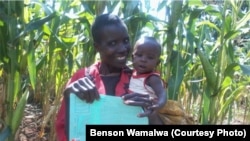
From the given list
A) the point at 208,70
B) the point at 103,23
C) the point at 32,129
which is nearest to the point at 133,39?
the point at 208,70

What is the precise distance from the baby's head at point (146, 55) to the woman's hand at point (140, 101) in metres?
0.14

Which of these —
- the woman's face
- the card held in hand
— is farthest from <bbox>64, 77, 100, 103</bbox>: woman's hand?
the woman's face

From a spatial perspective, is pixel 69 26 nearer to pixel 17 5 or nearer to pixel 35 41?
pixel 35 41

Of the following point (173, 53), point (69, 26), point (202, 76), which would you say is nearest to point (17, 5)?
point (69, 26)

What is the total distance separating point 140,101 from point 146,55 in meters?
0.20

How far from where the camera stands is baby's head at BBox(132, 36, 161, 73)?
105 centimetres

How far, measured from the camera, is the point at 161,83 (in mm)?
1026

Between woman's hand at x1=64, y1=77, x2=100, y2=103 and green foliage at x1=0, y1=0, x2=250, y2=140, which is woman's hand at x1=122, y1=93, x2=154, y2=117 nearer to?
woman's hand at x1=64, y1=77, x2=100, y2=103

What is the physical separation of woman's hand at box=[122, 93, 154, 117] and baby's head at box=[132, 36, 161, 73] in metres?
0.14

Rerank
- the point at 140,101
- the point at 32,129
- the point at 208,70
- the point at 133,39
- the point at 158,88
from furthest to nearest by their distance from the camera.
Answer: the point at 32,129, the point at 133,39, the point at 208,70, the point at 158,88, the point at 140,101

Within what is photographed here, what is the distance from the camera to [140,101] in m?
0.90

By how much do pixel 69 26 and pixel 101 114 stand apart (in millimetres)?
1176

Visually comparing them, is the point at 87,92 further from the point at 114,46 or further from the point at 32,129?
the point at 32,129

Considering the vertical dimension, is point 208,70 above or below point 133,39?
below
